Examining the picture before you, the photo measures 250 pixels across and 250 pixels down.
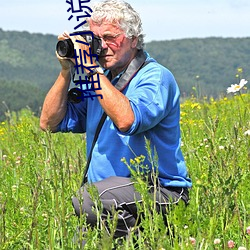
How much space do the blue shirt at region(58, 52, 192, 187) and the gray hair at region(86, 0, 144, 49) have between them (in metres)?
0.19

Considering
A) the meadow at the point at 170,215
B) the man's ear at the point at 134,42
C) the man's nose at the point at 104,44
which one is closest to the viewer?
the meadow at the point at 170,215

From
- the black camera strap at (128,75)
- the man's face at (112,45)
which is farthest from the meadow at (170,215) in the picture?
the man's face at (112,45)

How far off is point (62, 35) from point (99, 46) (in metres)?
0.19

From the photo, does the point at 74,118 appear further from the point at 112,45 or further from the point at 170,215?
the point at 170,215

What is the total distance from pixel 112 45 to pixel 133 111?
0.46 metres

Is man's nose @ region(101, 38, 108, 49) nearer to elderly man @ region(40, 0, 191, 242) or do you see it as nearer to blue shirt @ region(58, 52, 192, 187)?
elderly man @ region(40, 0, 191, 242)

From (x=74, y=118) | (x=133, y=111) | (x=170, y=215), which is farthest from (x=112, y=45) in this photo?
(x=170, y=215)

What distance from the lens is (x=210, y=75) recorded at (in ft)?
561

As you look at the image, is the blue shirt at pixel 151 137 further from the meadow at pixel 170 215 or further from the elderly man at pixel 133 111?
the meadow at pixel 170 215

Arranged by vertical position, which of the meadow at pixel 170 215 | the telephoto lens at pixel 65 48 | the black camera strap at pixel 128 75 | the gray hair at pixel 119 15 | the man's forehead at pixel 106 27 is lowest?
the meadow at pixel 170 215

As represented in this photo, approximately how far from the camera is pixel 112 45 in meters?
3.53

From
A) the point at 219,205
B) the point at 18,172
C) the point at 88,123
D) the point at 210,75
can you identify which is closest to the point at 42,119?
the point at 88,123

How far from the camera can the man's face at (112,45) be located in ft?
11.6

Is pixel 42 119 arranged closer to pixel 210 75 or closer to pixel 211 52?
pixel 210 75
